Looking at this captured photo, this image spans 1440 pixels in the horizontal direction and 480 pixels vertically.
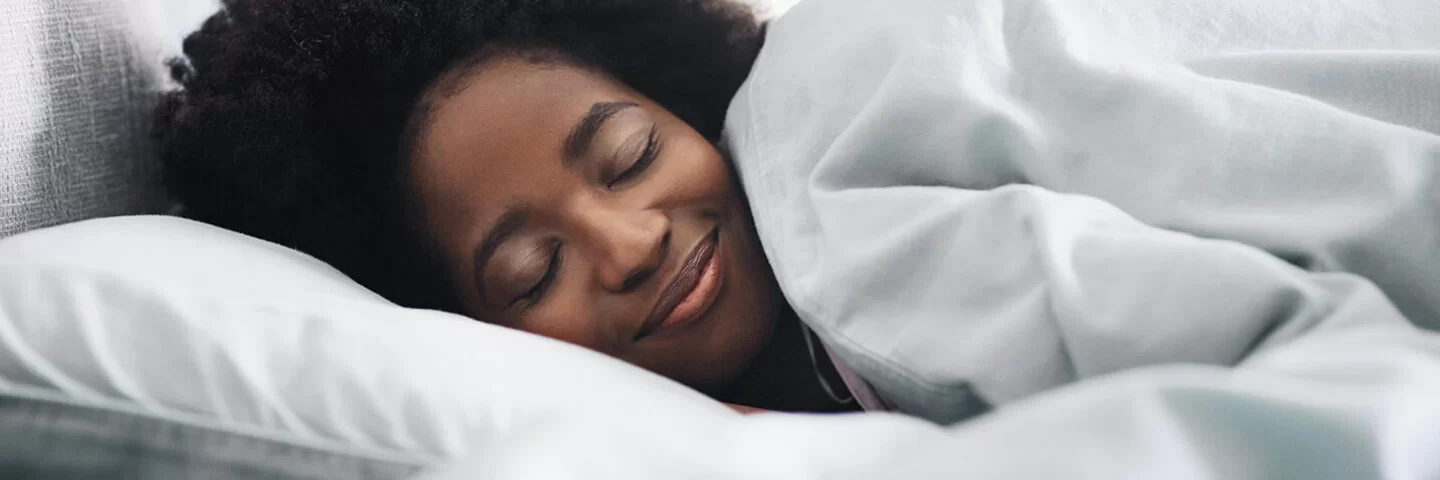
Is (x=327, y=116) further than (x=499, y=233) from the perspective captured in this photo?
Yes

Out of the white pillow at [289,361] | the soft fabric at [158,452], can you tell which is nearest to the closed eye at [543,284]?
the white pillow at [289,361]

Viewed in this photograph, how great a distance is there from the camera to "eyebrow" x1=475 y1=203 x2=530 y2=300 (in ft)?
2.33

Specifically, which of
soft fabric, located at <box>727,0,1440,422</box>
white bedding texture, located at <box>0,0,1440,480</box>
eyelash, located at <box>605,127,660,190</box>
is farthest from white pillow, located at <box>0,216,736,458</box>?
eyelash, located at <box>605,127,660,190</box>

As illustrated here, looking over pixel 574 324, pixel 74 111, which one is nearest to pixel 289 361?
pixel 574 324

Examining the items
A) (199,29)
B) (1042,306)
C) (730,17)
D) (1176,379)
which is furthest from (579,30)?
(1176,379)

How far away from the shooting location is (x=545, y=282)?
71 cm

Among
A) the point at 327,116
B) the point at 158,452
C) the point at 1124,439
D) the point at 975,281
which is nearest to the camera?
the point at 1124,439

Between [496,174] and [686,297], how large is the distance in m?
0.17

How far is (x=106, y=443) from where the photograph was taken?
0.39 m

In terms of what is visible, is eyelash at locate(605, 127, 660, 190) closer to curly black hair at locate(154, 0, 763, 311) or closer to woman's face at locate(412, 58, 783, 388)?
woman's face at locate(412, 58, 783, 388)

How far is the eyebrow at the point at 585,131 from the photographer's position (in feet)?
2.34

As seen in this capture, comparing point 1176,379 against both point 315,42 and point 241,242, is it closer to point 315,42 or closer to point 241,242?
point 241,242

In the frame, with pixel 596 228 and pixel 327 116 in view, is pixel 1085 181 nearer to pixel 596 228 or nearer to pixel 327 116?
pixel 596 228

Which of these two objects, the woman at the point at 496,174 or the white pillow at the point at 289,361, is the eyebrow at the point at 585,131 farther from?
the white pillow at the point at 289,361
